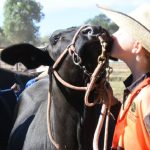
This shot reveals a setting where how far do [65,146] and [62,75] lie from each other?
57 centimetres

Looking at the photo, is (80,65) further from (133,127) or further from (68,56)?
(133,127)

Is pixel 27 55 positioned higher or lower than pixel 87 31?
lower

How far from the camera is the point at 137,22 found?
3.32m

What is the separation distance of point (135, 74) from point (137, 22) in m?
0.37

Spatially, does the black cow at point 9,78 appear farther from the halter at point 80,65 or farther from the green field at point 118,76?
the green field at point 118,76

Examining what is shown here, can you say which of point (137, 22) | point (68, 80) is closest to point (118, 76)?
point (68, 80)

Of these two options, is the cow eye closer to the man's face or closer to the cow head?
the cow head

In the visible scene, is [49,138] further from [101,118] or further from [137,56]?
[137,56]

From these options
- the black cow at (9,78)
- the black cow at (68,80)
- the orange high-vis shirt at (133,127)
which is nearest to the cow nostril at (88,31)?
the black cow at (68,80)

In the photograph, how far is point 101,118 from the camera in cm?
367

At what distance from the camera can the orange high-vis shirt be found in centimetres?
321

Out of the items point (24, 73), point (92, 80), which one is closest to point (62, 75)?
point (92, 80)

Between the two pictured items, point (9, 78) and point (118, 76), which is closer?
point (9, 78)

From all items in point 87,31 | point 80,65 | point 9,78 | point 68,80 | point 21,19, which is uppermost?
point 87,31
